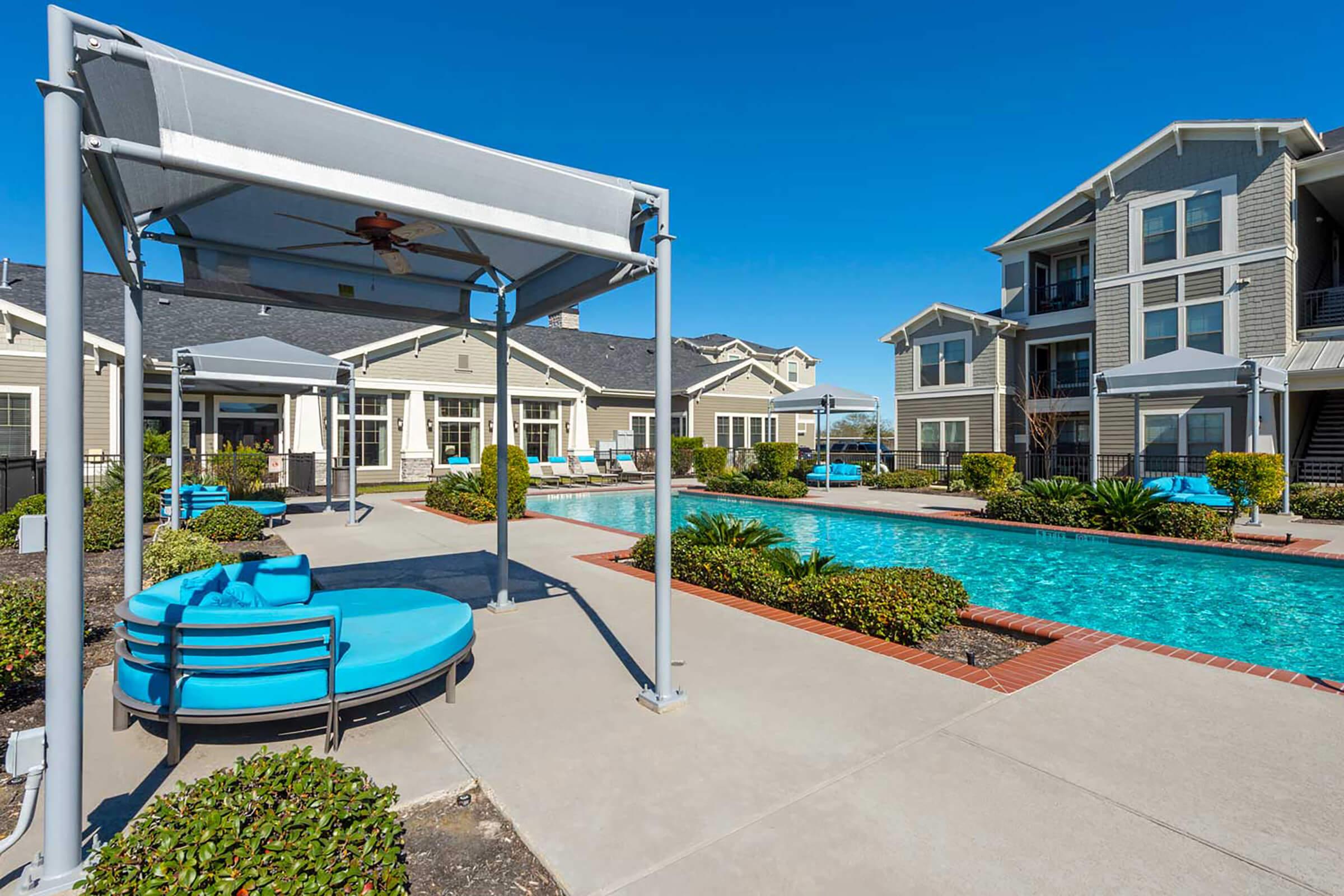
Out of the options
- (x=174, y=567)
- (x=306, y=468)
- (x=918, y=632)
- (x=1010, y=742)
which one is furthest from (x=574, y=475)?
(x=1010, y=742)

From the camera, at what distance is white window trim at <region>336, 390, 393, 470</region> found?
64.6 ft

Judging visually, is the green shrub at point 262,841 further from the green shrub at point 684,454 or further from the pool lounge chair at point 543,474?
the green shrub at point 684,454

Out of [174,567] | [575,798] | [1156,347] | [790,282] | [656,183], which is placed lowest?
[575,798]

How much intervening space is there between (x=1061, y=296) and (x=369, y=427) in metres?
23.5

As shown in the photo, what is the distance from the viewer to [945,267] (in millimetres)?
30172

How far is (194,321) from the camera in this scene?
64.4ft

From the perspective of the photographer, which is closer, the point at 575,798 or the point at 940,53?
the point at 575,798

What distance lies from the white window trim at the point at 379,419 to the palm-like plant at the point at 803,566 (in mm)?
16505

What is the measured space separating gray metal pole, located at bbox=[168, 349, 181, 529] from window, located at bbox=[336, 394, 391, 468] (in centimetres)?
919

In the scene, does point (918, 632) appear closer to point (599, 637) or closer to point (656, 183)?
A: point (599, 637)

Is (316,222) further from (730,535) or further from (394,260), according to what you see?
(730,535)

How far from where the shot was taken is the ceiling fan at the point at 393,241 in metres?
4.07

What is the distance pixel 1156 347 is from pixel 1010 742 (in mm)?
20856

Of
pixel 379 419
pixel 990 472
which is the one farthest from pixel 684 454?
pixel 990 472
